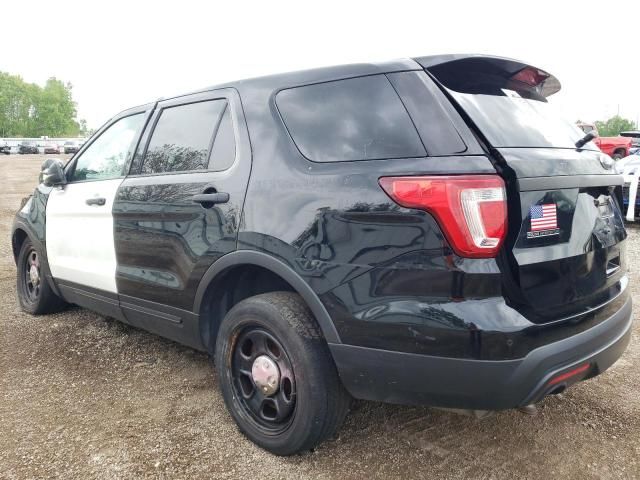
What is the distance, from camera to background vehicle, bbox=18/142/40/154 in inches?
2261

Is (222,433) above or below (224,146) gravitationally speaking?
below

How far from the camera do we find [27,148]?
57844 millimetres

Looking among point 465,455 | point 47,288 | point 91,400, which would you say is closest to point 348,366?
point 465,455

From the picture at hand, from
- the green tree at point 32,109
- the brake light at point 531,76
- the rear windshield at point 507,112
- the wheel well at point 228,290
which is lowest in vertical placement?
the wheel well at point 228,290

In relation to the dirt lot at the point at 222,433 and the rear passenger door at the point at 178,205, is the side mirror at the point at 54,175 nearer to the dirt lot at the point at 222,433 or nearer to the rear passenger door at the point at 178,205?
the rear passenger door at the point at 178,205

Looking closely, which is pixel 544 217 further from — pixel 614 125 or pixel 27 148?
pixel 614 125

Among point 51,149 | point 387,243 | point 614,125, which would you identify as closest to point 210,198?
point 387,243

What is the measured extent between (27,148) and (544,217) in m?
65.3

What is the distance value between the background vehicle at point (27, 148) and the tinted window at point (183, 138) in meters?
63.0

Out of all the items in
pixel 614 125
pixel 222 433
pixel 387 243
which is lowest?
pixel 614 125

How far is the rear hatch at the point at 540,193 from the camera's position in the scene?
1.99 metres

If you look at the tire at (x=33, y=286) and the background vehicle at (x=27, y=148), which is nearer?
the tire at (x=33, y=286)

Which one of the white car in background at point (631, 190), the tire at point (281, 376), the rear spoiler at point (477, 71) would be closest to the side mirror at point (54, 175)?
the tire at point (281, 376)

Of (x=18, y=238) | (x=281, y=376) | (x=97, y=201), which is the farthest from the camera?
(x=18, y=238)
